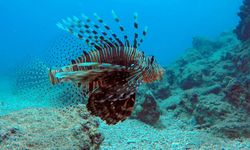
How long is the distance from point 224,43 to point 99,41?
15284 millimetres

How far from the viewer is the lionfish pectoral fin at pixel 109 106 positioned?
9.53 ft

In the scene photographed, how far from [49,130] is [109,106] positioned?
797mm

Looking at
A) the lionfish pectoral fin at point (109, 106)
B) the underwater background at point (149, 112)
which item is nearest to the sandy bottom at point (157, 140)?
the underwater background at point (149, 112)

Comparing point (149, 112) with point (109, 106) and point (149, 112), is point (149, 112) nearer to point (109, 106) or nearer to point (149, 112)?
point (149, 112)

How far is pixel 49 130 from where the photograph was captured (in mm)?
3209

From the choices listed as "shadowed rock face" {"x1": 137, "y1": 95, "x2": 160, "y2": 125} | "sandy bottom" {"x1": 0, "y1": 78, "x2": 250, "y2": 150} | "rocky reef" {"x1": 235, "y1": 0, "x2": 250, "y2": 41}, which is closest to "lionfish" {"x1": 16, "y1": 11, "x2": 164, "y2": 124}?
"sandy bottom" {"x1": 0, "y1": 78, "x2": 250, "y2": 150}

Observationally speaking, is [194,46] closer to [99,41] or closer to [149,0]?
[99,41]

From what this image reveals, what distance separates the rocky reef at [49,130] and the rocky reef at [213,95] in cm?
322

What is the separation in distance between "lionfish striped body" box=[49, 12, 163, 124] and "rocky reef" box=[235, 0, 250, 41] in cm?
848

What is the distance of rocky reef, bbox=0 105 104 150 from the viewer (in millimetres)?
2910

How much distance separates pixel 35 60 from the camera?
11.8 feet

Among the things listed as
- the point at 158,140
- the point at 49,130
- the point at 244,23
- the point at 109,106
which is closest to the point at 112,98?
the point at 109,106

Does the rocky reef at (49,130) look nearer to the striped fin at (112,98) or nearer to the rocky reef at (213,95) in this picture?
the striped fin at (112,98)

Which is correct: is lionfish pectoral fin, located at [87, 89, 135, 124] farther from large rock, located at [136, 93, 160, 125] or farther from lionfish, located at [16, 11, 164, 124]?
large rock, located at [136, 93, 160, 125]
